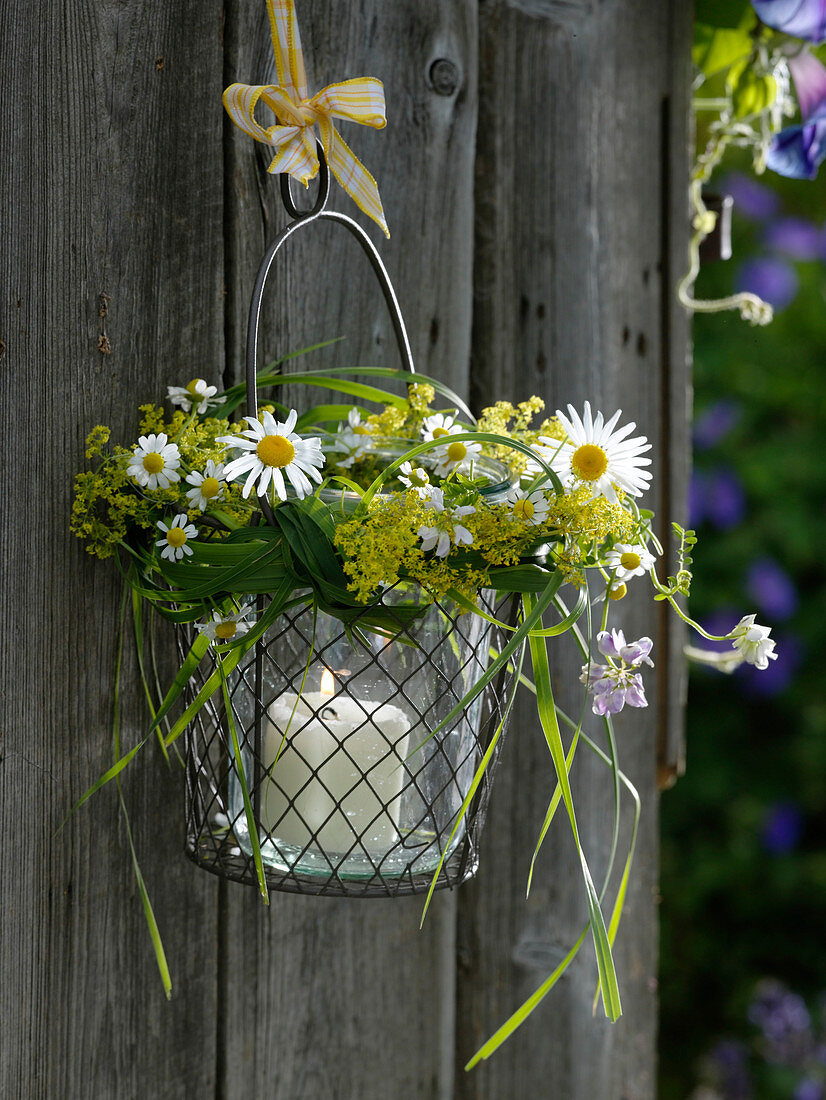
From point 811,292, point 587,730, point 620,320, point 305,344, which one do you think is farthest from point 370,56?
point 811,292

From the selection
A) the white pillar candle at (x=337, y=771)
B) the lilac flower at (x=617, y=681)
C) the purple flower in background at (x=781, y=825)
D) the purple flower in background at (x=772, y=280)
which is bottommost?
the purple flower in background at (x=781, y=825)

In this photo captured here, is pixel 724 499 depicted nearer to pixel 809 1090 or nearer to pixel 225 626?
pixel 809 1090

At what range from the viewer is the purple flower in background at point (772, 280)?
213cm

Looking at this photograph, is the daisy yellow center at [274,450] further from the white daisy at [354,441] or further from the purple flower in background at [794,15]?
the purple flower in background at [794,15]

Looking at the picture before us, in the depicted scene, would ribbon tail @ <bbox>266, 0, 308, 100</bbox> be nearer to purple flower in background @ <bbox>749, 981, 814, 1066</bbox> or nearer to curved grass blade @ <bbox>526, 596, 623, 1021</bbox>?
curved grass blade @ <bbox>526, 596, 623, 1021</bbox>

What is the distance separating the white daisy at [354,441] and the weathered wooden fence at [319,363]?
0.15 metres

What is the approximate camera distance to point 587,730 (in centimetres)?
100

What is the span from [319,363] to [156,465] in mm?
295

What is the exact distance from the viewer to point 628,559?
0.54 m

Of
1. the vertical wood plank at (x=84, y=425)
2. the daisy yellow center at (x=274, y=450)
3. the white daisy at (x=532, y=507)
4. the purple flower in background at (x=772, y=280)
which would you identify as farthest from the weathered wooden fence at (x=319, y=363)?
the purple flower in background at (x=772, y=280)

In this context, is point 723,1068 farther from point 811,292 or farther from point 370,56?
point 370,56

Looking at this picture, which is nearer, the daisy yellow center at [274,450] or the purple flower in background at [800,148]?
the daisy yellow center at [274,450]

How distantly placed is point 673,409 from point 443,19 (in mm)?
472

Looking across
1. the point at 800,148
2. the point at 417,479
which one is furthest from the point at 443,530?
the point at 800,148
